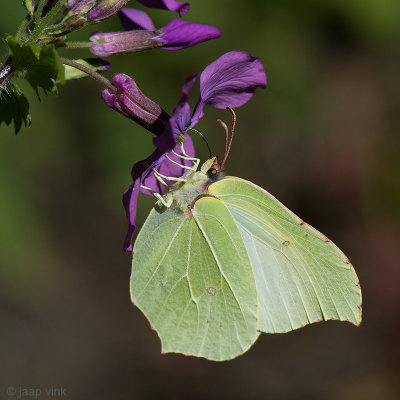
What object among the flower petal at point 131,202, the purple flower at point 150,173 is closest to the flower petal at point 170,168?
the purple flower at point 150,173

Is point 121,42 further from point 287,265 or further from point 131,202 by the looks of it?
point 287,265

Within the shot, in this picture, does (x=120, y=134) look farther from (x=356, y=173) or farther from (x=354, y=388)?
(x=354, y=388)

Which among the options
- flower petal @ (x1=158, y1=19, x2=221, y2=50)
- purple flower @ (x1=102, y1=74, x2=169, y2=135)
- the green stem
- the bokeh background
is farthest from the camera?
the bokeh background

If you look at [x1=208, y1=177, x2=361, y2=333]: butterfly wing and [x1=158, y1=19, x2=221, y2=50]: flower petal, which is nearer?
[x1=158, y1=19, x2=221, y2=50]: flower petal

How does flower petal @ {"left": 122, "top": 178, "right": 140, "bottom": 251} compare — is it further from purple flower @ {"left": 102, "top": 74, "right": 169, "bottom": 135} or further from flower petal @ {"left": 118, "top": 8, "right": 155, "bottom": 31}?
flower petal @ {"left": 118, "top": 8, "right": 155, "bottom": 31}

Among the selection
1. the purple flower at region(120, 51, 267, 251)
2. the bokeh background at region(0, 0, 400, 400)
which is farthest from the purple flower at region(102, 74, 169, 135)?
the bokeh background at region(0, 0, 400, 400)
